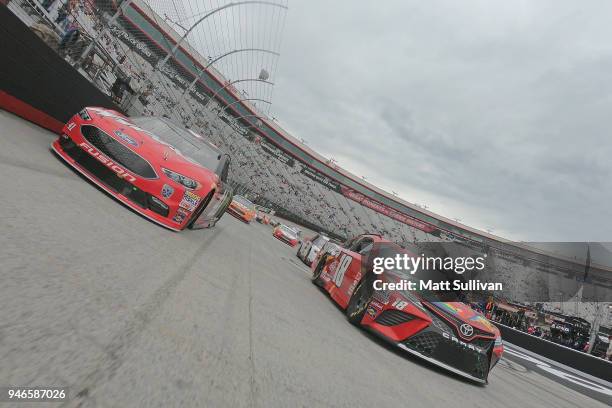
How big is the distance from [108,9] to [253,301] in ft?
43.7

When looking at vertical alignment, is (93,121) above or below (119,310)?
above

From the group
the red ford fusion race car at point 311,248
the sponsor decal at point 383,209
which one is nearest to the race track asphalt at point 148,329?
the red ford fusion race car at point 311,248

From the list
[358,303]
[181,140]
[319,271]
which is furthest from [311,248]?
[358,303]

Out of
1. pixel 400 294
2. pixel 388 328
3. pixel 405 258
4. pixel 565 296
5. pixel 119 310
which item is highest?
pixel 565 296

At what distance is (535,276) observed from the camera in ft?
146

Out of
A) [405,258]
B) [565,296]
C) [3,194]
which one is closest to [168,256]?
[3,194]

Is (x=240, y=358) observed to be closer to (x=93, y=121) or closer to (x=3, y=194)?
(x=3, y=194)

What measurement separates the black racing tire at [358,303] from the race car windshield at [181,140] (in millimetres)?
2919

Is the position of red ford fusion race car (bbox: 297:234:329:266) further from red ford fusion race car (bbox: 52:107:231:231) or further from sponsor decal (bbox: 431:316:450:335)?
sponsor decal (bbox: 431:316:450:335)

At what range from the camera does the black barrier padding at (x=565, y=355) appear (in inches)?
404

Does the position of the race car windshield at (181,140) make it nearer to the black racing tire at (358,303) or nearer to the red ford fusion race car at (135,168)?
the red ford fusion race car at (135,168)

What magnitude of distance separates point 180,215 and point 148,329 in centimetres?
329

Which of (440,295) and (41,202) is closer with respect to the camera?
(41,202)

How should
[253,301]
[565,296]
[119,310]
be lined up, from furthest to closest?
1. [565,296]
2. [253,301]
3. [119,310]
